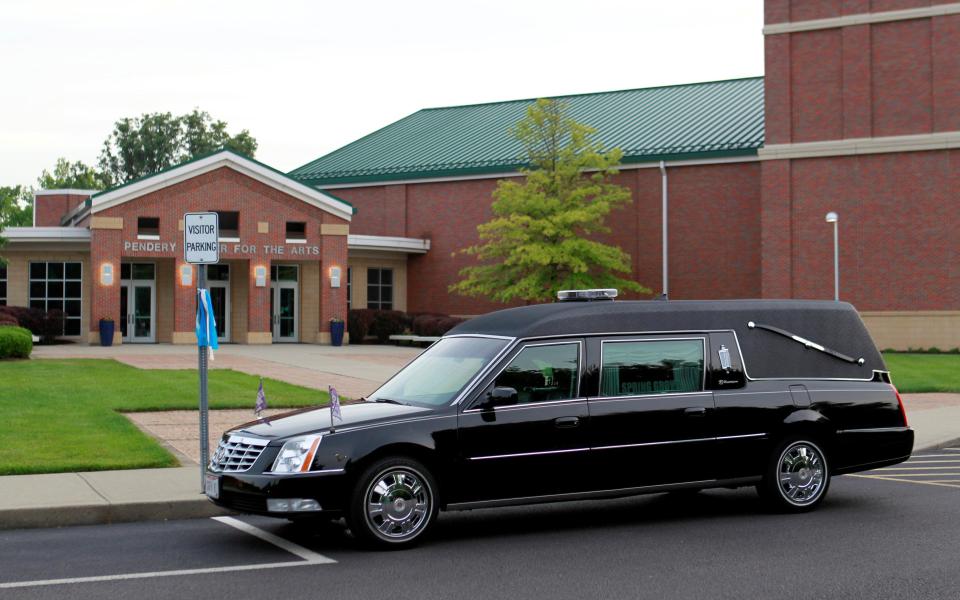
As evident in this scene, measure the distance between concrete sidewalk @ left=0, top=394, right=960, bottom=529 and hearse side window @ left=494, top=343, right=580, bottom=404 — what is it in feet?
10.3

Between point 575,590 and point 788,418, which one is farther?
point 788,418

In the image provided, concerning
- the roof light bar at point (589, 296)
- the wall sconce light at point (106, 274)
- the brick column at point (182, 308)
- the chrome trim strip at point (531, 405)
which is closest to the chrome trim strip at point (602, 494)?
the chrome trim strip at point (531, 405)

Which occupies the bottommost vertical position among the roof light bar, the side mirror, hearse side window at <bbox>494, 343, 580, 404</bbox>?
the side mirror

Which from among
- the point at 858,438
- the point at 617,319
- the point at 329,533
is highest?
the point at 617,319

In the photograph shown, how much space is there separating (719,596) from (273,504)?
10.8 feet

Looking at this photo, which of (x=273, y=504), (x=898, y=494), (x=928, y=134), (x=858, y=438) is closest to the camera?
(x=273, y=504)

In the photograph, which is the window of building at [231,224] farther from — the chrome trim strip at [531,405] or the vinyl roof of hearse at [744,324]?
the chrome trim strip at [531,405]

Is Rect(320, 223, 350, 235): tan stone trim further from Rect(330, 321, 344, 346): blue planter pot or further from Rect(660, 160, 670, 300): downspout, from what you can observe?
Rect(660, 160, 670, 300): downspout

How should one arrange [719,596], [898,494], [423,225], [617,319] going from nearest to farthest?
[719,596], [617,319], [898,494], [423,225]

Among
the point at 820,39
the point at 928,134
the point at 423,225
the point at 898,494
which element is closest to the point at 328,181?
the point at 423,225

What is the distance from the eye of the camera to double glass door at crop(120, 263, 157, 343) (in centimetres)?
4062

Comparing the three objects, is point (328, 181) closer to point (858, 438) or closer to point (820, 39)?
point (820, 39)

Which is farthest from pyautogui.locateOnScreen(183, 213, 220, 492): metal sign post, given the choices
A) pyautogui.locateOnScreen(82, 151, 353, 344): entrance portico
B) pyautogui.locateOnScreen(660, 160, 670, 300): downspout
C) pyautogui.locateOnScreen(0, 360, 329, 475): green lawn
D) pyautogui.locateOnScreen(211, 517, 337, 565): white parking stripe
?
pyautogui.locateOnScreen(660, 160, 670, 300): downspout

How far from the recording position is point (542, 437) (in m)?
9.06
